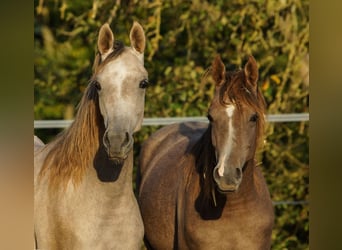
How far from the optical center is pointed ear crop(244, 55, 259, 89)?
7.30ft

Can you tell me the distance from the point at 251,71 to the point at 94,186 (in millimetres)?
639

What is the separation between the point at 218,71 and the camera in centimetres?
226

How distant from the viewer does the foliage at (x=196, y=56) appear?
169 inches

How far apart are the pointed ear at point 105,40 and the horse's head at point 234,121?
1.19 ft

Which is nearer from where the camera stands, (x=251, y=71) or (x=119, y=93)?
(x=119, y=93)

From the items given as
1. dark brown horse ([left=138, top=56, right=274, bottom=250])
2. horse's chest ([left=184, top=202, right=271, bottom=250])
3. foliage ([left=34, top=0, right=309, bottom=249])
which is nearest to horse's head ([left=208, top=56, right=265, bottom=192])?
dark brown horse ([left=138, top=56, right=274, bottom=250])

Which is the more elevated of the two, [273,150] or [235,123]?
[235,123]

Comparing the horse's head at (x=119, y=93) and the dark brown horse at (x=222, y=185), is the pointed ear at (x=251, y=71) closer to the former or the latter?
the dark brown horse at (x=222, y=185)

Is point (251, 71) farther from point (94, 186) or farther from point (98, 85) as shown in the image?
point (94, 186)

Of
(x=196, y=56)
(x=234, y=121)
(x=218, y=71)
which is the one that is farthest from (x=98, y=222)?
(x=196, y=56)

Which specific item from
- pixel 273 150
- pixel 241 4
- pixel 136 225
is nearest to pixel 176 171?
pixel 136 225
